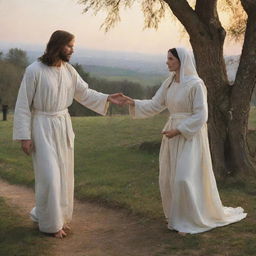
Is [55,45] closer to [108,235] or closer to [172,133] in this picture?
[172,133]

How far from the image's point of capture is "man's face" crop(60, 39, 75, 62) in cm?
639

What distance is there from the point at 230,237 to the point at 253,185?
3057mm

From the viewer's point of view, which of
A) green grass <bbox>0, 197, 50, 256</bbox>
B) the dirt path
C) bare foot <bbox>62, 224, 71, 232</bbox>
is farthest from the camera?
bare foot <bbox>62, 224, 71, 232</bbox>

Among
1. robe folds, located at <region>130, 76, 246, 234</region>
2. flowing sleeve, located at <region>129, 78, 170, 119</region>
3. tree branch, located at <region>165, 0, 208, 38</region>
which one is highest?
tree branch, located at <region>165, 0, 208, 38</region>

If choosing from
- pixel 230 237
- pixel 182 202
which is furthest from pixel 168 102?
pixel 230 237

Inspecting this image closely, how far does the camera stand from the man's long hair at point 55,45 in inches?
250

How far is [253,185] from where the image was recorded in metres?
9.26

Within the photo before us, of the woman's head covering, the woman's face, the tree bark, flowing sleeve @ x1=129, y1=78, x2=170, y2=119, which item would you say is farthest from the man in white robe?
the tree bark

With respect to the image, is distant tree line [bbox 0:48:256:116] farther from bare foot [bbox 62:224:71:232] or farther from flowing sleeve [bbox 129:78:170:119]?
bare foot [bbox 62:224:71:232]

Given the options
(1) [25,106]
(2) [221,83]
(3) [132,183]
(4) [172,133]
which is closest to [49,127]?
(1) [25,106]

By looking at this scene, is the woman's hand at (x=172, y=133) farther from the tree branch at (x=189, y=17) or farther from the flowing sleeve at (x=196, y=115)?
the tree branch at (x=189, y=17)

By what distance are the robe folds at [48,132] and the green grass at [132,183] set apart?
1407 millimetres

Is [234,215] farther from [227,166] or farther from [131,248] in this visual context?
[227,166]

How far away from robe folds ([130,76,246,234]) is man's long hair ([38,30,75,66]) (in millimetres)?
1449
